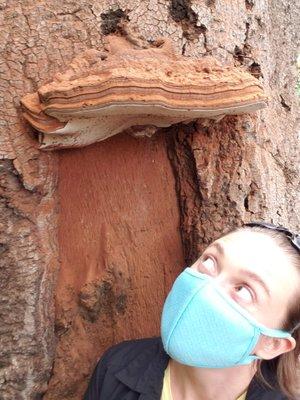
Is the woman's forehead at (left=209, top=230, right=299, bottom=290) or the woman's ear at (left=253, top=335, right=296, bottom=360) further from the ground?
the woman's forehead at (left=209, top=230, right=299, bottom=290)

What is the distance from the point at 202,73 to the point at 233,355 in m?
0.94

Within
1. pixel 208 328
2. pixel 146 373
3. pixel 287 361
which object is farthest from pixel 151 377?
pixel 287 361

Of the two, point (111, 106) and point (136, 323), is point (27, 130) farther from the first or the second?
point (136, 323)

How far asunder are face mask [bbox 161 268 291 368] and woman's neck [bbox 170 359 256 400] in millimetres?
111

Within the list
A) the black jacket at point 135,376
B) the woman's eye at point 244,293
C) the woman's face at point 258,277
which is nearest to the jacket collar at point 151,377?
the black jacket at point 135,376

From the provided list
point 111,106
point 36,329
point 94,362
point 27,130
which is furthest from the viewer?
point 94,362

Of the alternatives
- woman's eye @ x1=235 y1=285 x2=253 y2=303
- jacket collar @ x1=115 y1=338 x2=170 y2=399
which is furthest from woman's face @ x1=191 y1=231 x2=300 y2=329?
jacket collar @ x1=115 y1=338 x2=170 y2=399

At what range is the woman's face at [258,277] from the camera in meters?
1.82

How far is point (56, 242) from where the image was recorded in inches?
91.4

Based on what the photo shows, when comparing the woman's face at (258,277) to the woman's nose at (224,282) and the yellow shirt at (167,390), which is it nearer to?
the woman's nose at (224,282)

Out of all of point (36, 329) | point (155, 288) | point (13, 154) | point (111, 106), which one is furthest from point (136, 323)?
point (111, 106)

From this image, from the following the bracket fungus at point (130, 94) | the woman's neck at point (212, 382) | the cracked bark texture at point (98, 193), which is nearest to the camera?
the bracket fungus at point (130, 94)

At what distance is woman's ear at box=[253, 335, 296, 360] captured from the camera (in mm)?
1884

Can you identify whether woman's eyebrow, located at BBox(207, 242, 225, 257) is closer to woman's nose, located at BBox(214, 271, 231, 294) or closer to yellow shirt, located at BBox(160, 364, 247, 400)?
woman's nose, located at BBox(214, 271, 231, 294)
